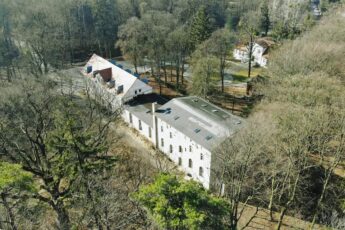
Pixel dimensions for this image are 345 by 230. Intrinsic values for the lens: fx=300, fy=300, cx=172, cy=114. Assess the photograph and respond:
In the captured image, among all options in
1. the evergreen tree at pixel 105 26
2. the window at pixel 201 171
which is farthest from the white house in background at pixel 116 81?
the evergreen tree at pixel 105 26

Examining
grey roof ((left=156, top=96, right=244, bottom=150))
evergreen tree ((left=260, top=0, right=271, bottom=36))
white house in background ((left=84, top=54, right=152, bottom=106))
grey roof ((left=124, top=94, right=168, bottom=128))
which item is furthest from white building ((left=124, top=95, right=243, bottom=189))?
evergreen tree ((left=260, top=0, right=271, bottom=36))

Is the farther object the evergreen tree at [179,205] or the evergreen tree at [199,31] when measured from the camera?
the evergreen tree at [199,31]

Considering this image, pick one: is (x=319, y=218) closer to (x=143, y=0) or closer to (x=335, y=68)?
(x=335, y=68)

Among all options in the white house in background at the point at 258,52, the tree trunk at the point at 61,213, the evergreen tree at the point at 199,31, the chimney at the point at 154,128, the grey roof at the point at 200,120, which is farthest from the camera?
the white house in background at the point at 258,52

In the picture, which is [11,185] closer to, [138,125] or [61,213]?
[61,213]

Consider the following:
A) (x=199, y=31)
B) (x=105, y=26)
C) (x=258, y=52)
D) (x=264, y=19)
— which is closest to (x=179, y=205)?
(x=199, y=31)

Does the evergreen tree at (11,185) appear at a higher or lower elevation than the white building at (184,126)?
higher

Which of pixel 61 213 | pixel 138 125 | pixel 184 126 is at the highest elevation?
pixel 184 126

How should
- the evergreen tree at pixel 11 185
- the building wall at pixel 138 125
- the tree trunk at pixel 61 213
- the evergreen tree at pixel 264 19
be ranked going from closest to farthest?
the evergreen tree at pixel 11 185 < the tree trunk at pixel 61 213 < the building wall at pixel 138 125 < the evergreen tree at pixel 264 19

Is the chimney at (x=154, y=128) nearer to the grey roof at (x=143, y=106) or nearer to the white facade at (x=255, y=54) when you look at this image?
the grey roof at (x=143, y=106)
